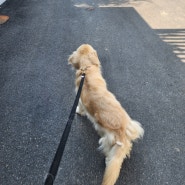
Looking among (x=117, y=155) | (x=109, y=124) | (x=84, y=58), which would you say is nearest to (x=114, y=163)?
(x=117, y=155)

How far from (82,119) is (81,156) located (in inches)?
26.7

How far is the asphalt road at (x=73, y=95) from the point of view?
2902 mm

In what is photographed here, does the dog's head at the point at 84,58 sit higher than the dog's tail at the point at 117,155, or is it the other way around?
the dog's head at the point at 84,58

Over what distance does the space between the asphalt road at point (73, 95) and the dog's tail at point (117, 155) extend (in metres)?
0.48

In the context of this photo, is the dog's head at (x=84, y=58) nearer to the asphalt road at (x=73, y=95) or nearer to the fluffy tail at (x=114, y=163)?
the asphalt road at (x=73, y=95)

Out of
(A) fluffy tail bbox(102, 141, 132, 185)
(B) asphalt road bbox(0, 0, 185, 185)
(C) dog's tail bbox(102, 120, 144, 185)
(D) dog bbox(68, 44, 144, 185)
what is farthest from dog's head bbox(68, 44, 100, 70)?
(A) fluffy tail bbox(102, 141, 132, 185)

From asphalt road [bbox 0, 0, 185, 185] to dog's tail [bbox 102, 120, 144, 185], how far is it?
48 centimetres

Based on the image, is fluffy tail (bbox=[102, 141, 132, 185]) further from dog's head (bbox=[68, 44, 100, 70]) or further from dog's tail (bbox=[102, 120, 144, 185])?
dog's head (bbox=[68, 44, 100, 70])

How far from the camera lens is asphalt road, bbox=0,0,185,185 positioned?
2.90 meters

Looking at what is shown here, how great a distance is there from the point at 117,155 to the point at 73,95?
1.80 m

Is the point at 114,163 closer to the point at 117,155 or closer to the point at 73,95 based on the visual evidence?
the point at 117,155

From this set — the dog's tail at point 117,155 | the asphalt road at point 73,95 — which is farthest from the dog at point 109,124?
the asphalt road at point 73,95

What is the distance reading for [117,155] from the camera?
7.97 feet

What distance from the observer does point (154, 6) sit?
789 centimetres
